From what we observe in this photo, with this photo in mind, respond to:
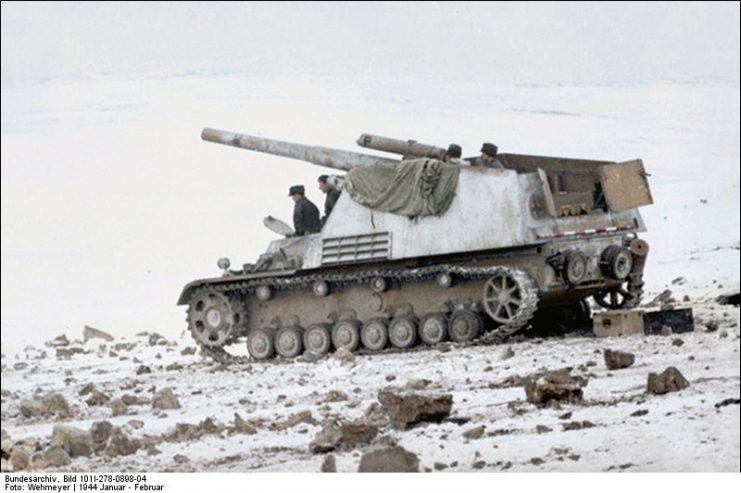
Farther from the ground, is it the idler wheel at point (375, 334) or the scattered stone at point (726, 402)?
the idler wheel at point (375, 334)

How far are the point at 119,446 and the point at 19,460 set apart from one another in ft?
2.00

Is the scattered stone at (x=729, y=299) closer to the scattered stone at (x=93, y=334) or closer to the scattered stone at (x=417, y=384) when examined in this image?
the scattered stone at (x=417, y=384)

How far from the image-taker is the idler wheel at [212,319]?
18719mm

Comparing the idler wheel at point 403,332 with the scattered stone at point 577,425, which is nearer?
the scattered stone at point 577,425

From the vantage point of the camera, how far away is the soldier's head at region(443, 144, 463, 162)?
17562 millimetres

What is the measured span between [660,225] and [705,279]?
0.77m

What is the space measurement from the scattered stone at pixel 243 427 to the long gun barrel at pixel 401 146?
5826mm

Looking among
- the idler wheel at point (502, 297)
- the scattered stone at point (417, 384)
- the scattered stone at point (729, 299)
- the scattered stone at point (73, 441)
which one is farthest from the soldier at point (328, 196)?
the scattered stone at point (73, 441)

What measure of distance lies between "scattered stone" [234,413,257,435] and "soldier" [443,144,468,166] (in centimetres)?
607

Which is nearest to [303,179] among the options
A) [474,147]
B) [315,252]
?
[315,252]

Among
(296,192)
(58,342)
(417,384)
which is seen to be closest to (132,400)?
(58,342)

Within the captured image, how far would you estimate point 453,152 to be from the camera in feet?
58.1

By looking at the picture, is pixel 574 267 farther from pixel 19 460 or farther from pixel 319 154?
pixel 19 460

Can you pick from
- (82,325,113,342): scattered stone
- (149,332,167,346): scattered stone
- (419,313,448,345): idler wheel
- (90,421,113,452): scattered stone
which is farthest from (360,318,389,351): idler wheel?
(90,421,113,452): scattered stone
